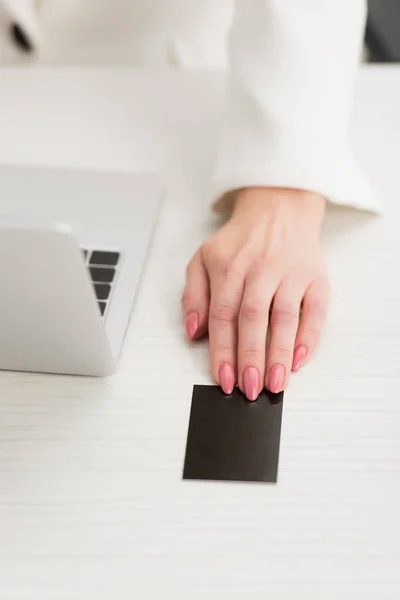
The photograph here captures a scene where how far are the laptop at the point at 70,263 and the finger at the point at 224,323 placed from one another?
7 cm

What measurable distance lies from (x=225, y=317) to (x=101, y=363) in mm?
107

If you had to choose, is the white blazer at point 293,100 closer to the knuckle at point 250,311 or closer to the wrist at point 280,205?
the wrist at point 280,205

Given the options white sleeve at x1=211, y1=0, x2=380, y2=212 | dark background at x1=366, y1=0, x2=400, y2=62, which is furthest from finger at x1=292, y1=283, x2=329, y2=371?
dark background at x1=366, y1=0, x2=400, y2=62

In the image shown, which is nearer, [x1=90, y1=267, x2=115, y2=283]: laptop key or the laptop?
the laptop

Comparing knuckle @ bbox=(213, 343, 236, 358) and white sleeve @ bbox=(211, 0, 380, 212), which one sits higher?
white sleeve @ bbox=(211, 0, 380, 212)

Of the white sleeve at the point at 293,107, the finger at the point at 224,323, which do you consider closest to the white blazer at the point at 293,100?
the white sleeve at the point at 293,107

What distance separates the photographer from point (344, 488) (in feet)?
1.55

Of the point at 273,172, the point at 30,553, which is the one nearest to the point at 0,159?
the point at 273,172

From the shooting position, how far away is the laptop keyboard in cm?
59

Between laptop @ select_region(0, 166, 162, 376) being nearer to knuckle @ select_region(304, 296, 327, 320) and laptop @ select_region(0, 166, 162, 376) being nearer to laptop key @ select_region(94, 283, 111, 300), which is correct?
laptop key @ select_region(94, 283, 111, 300)

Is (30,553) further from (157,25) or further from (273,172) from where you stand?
(157,25)

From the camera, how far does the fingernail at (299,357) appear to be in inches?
21.5

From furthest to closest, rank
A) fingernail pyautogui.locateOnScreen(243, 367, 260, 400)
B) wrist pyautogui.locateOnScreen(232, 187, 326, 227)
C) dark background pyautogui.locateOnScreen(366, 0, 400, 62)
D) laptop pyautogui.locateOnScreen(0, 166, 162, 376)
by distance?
dark background pyautogui.locateOnScreen(366, 0, 400, 62) < wrist pyautogui.locateOnScreen(232, 187, 326, 227) < fingernail pyautogui.locateOnScreen(243, 367, 260, 400) < laptop pyautogui.locateOnScreen(0, 166, 162, 376)

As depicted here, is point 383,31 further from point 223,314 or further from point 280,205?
point 223,314
